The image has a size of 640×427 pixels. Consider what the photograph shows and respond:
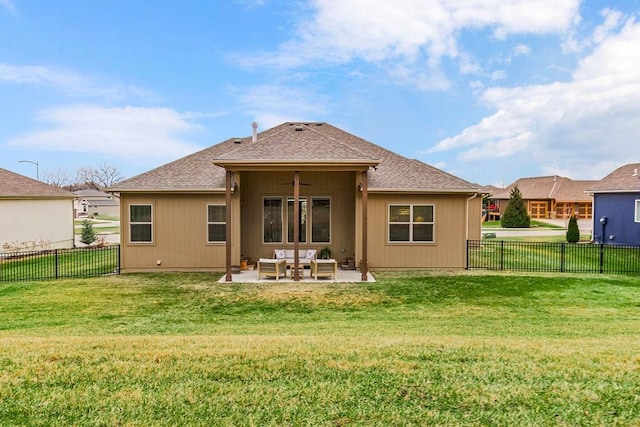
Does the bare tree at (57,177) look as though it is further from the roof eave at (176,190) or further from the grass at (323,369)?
the grass at (323,369)

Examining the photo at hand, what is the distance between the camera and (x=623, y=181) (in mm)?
23531

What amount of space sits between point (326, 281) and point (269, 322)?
4.43 m

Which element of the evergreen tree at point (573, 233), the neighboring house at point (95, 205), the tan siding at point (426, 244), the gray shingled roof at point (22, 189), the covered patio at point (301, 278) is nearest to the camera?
the covered patio at point (301, 278)

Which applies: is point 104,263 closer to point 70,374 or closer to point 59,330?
point 59,330

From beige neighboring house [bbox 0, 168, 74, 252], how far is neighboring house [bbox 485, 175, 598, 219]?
40.1m

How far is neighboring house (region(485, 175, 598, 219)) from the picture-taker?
147 feet

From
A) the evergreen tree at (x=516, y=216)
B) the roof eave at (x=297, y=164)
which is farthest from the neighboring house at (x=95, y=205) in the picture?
the roof eave at (x=297, y=164)

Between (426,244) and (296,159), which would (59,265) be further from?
(426,244)

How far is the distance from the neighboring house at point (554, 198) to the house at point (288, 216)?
33892mm

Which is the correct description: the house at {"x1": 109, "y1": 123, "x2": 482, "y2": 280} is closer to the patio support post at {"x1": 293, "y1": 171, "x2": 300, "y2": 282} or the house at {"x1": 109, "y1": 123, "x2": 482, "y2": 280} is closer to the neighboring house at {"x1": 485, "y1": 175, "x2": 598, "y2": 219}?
the patio support post at {"x1": 293, "y1": 171, "x2": 300, "y2": 282}

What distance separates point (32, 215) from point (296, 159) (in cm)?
1661

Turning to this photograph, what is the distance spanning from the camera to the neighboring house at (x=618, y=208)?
71.4 ft

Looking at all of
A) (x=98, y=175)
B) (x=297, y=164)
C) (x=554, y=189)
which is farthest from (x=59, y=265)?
(x=98, y=175)

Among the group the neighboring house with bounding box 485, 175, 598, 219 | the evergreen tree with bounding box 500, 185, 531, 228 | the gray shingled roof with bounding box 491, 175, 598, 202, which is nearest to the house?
the evergreen tree with bounding box 500, 185, 531, 228
